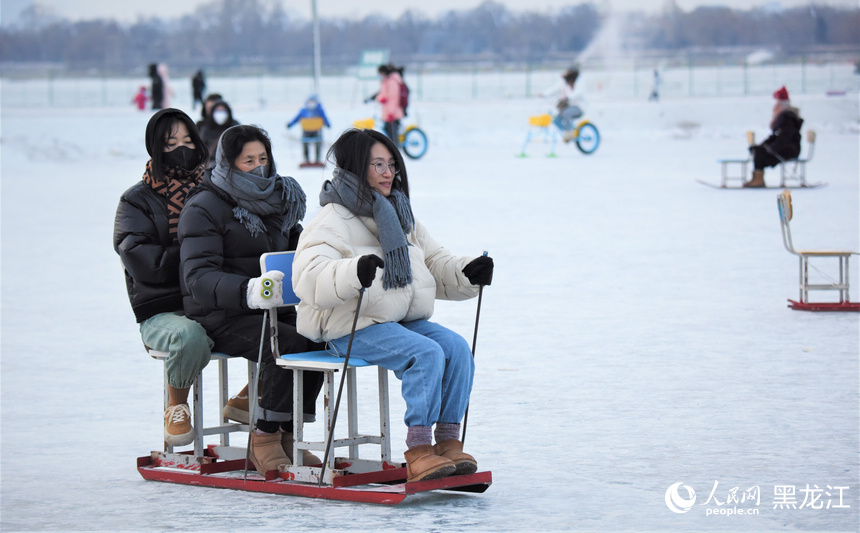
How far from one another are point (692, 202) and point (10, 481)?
11.1m

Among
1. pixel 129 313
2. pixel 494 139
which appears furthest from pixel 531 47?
pixel 129 313

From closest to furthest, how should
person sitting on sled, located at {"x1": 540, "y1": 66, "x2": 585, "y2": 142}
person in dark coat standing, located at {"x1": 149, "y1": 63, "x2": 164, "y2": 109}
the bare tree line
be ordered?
person sitting on sled, located at {"x1": 540, "y1": 66, "x2": 585, "y2": 142}
person in dark coat standing, located at {"x1": 149, "y1": 63, "x2": 164, "y2": 109}
the bare tree line

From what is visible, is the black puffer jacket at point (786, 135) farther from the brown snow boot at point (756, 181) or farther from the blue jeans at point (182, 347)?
the blue jeans at point (182, 347)

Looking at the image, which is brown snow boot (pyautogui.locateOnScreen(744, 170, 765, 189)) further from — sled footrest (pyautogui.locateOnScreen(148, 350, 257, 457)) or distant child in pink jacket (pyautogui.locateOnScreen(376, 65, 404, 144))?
Answer: sled footrest (pyautogui.locateOnScreen(148, 350, 257, 457))

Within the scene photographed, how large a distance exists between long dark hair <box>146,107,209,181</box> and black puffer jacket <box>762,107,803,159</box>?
39.7ft

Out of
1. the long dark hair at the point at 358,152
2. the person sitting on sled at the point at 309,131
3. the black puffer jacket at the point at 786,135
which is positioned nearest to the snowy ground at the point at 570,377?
the black puffer jacket at the point at 786,135

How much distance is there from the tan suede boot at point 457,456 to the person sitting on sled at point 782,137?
12427 millimetres

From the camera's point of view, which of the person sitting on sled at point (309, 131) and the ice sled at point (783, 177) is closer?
the ice sled at point (783, 177)

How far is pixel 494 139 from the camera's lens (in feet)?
96.5

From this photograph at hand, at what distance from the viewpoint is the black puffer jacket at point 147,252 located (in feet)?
13.7

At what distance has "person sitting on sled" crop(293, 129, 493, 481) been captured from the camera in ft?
12.0

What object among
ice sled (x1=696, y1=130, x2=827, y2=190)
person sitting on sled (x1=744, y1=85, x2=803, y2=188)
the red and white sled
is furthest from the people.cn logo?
person sitting on sled (x1=744, y1=85, x2=803, y2=188)

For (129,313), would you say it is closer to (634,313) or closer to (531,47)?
(634,313)

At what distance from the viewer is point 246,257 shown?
4.14 metres
